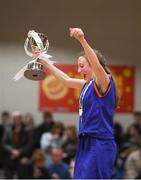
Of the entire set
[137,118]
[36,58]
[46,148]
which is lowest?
[46,148]

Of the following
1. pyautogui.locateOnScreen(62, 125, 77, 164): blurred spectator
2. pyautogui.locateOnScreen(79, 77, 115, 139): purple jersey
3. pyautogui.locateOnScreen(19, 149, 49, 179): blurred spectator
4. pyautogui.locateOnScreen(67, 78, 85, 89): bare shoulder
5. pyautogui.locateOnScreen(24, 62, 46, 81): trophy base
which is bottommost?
pyautogui.locateOnScreen(19, 149, 49, 179): blurred spectator

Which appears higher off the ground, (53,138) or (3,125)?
(3,125)

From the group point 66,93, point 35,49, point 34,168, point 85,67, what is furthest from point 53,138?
point 85,67

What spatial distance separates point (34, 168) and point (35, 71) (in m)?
4.18

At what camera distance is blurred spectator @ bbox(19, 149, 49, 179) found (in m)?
6.90

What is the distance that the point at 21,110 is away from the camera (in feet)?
31.5

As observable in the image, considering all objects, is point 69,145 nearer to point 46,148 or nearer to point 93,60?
point 46,148

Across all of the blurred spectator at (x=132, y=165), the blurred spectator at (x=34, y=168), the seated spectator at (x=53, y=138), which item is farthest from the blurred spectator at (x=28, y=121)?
the blurred spectator at (x=132, y=165)

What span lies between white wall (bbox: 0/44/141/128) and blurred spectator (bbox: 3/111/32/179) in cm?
124

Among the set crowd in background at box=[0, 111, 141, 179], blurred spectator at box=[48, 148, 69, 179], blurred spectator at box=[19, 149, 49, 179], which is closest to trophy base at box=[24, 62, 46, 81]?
crowd in background at box=[0, 111, 141, 179]

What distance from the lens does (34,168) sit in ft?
23.2

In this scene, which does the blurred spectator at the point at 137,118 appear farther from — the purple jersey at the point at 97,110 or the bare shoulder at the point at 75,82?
the purple jersey at the point at 97,110

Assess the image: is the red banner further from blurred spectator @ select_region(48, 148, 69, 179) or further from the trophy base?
the trophy base

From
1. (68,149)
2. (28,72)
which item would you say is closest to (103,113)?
(28,72)
